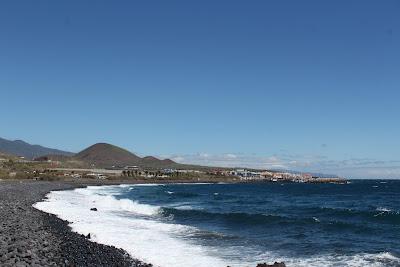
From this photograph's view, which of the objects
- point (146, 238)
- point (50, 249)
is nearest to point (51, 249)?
point (50, 249)

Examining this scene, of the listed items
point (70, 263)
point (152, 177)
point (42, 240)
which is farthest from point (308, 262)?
point (152, 177)

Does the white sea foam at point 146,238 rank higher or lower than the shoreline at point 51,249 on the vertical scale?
lower

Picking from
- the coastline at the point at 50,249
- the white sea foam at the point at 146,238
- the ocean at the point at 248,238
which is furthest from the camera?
the ocean at the point at 248,238

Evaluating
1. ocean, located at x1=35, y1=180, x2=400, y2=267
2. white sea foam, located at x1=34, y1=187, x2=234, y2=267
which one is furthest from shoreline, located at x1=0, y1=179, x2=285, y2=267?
ocean, located at x1=35, y1=180, x2=400, y2=267

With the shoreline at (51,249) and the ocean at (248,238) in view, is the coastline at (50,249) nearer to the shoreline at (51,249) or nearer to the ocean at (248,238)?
the shoreline at (51,249)

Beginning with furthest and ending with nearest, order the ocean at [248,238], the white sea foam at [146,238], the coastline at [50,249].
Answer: the ocean at [248,238], the white sea foam at [146,238], the coastline at [50,249]

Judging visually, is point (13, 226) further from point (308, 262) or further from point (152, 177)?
point (152, 177)

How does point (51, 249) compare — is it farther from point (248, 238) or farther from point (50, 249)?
point (248, 238)

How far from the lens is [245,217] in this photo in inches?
1860

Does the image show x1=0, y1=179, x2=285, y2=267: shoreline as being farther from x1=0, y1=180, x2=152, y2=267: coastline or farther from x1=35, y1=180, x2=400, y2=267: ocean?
x1=35, y1=180, x2=400, y2=267: ocean

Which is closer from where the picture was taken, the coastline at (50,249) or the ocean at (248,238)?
the coastline at (50,249)

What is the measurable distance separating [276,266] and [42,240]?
1202cm

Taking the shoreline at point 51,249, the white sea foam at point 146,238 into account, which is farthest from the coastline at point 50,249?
the white sea foam at point 146,238

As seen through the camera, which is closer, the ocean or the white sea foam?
the white sea foam
